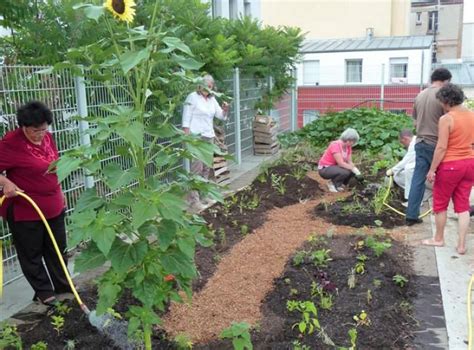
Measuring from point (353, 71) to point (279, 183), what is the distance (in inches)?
750

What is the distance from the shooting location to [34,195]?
3.98 metres

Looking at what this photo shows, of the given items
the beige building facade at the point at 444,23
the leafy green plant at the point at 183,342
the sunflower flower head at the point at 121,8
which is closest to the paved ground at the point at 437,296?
the leafy green plant at the point at 183,342

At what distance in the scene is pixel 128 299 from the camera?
13.2ft

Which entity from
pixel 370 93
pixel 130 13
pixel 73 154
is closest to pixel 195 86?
pixel 130 13

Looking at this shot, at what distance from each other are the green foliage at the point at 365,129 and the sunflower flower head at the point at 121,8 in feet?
28.1

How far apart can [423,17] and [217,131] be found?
158ft

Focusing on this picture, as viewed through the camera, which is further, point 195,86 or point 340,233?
point 340,233

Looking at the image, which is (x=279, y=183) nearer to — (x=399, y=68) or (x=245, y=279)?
(x=245, y=279)

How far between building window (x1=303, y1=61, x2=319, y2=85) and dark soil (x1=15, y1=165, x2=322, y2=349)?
17704mm

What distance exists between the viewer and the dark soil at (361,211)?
20.8 ft

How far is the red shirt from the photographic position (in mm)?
3834

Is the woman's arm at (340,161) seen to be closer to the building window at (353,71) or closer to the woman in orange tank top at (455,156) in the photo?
the woman in orange tank top at (455,156)

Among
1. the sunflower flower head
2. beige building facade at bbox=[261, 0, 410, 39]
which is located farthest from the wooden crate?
beige building facade at bbox=[261, 0, 410, 39]

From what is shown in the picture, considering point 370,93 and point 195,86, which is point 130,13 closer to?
point 195,86
